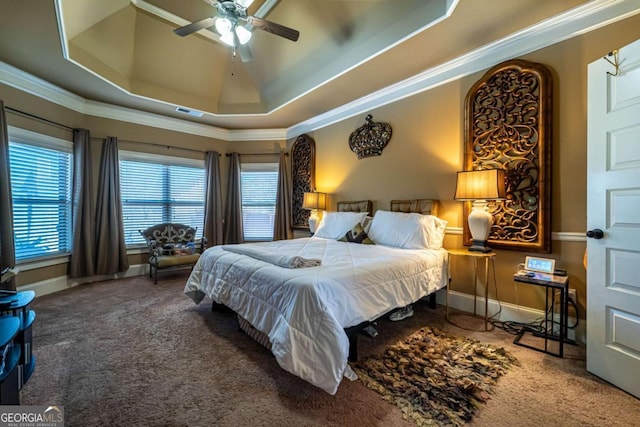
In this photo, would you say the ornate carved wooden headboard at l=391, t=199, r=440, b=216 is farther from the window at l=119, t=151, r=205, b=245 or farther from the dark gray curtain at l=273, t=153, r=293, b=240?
the window at l=119, t=151, r=205, b=245

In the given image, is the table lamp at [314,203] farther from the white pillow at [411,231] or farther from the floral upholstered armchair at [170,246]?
the floral upholstered armchair at [170,246]

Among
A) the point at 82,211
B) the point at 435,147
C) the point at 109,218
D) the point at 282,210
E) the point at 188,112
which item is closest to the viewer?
the point at 435,147

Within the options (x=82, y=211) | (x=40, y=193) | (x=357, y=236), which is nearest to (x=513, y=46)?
(x=357, y=236)

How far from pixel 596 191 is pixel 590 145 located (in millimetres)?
335

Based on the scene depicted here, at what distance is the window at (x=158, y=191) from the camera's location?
455cm

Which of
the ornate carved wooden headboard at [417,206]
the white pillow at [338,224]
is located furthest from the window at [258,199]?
the ornate carved wooden headboard at [417,206]

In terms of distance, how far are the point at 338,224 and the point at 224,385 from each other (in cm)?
244

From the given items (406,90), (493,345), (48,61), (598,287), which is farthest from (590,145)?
(48,61)

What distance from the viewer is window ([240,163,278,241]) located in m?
5.59

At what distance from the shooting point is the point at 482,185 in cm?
251

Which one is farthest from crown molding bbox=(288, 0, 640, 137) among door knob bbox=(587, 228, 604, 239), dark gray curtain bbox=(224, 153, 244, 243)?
dark gray curtain bbox=(224, 153, 244, 243)

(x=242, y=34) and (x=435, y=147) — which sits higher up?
A: (x=242, y=34)

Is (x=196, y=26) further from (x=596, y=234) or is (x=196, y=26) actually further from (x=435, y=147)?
(x=596, y=234)

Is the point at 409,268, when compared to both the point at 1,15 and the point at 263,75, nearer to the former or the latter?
the point at 263,75
